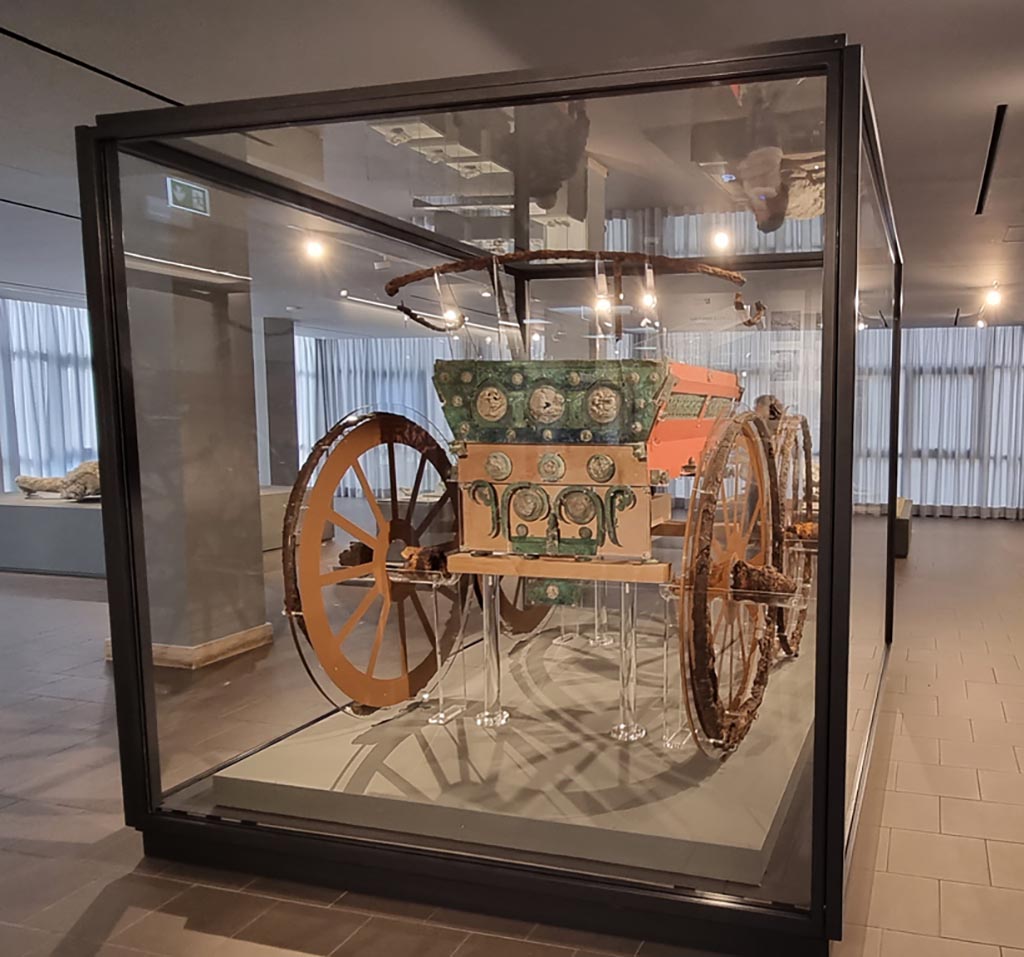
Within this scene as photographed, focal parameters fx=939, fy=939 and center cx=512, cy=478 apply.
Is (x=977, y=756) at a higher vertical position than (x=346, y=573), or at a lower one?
lower

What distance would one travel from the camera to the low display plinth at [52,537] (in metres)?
7.86

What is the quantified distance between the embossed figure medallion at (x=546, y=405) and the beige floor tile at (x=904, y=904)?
164 cm

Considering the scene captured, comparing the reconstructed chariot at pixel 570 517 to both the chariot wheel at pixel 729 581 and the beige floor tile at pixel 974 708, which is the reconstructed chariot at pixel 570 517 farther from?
the beige floor tile at pixel 974 708

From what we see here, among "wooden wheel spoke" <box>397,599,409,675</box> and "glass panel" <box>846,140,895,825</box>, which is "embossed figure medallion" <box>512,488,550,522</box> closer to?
"wooden wheel spoke" <box>397,599,409,675</box>

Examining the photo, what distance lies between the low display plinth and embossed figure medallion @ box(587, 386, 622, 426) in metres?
6.16

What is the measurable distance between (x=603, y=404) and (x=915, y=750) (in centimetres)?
220

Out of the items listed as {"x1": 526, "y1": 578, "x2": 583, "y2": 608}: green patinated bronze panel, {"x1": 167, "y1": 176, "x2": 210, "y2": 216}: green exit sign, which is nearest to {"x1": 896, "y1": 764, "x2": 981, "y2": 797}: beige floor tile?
{"x1": 526, "y1": 578, "x2": 583, "y2": 608}: green patinated bronze panel

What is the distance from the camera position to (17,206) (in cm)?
567

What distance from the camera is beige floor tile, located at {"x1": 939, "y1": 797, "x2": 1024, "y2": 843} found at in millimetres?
3086

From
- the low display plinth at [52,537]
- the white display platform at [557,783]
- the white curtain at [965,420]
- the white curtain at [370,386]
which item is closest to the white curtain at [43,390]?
the low display plinth at [52,537]

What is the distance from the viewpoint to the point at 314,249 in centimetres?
382

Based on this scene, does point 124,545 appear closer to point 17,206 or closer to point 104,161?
point 104,161

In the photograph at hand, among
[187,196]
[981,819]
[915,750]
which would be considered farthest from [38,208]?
[981,819]

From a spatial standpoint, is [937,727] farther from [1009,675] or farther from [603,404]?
[603,404]
